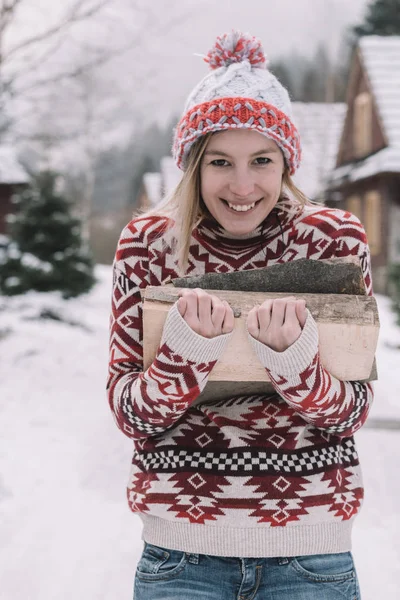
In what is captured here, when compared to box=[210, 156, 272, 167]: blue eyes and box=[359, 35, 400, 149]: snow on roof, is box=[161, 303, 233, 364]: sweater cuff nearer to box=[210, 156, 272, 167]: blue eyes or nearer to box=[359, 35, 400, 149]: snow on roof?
box=[210, 156, 272, 167]: blue eyes

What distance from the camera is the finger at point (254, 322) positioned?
136cm

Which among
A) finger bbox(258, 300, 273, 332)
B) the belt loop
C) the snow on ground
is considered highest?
finger bbox(258, 300, 273, 332)

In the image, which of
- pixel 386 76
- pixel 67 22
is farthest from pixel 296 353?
pixel 386 76

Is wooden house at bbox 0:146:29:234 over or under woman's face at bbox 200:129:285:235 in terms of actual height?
over

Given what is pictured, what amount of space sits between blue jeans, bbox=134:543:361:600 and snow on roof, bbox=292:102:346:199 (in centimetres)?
1609

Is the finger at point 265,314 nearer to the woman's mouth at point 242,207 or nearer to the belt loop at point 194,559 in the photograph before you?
the woman's mouth at point 242,207

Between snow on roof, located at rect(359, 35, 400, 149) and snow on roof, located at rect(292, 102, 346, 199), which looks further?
snow on roof, located at rect(292, 102, 346, 199)

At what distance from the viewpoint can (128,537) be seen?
3.38 meters

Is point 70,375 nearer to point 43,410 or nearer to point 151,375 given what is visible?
point 43,410

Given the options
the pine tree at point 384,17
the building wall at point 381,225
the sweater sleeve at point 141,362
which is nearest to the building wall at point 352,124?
the building wall at point 381,225

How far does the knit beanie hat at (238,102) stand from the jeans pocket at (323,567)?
106cm

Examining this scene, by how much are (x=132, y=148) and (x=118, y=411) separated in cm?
4804

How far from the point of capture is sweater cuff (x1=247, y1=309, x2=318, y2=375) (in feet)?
4.41

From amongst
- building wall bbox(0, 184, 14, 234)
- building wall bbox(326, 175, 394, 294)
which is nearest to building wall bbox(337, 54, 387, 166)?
building wall bbox(326, 175, 394, 294)
